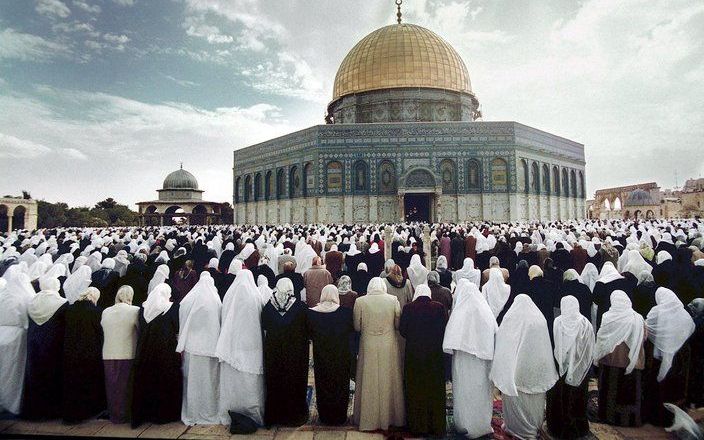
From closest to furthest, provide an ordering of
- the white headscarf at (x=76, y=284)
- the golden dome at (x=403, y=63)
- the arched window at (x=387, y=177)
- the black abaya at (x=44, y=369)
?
the black abaya at (x=44, y=369) < the white headscarf at (x=76, y=284) < the arched window at (x=387, y=177) < the golden dome at (x=403, y=63)

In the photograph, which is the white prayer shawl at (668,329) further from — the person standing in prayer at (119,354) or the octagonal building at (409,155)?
the octagonal building at (409,155)

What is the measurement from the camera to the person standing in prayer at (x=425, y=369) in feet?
12.4

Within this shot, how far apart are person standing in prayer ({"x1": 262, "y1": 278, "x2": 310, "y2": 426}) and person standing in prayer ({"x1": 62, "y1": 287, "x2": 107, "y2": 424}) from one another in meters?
1.58

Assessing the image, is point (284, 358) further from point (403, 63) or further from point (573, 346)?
point (403, 63)

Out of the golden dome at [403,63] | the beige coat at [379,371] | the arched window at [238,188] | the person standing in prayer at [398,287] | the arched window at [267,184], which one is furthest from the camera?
the arched window at [238,188]

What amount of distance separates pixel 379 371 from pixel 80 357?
9.11ft

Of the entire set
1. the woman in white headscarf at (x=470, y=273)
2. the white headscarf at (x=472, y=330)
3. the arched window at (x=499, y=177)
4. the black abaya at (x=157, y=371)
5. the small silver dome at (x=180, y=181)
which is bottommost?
the black abaya at (x=157, y=371)

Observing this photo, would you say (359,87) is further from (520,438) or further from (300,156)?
(520,438)

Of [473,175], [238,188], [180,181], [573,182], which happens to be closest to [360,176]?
[473,175]

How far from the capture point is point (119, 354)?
402cm

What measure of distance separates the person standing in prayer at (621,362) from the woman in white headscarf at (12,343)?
5414mm

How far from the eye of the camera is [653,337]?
13.0ft

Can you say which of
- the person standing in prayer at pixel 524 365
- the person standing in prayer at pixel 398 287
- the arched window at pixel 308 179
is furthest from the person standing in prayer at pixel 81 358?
the arched window at pixel 308 179

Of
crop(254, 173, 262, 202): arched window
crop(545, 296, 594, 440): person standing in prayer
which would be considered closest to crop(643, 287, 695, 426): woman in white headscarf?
A: crop(545, 296, 594, 440): person standing in prayer
